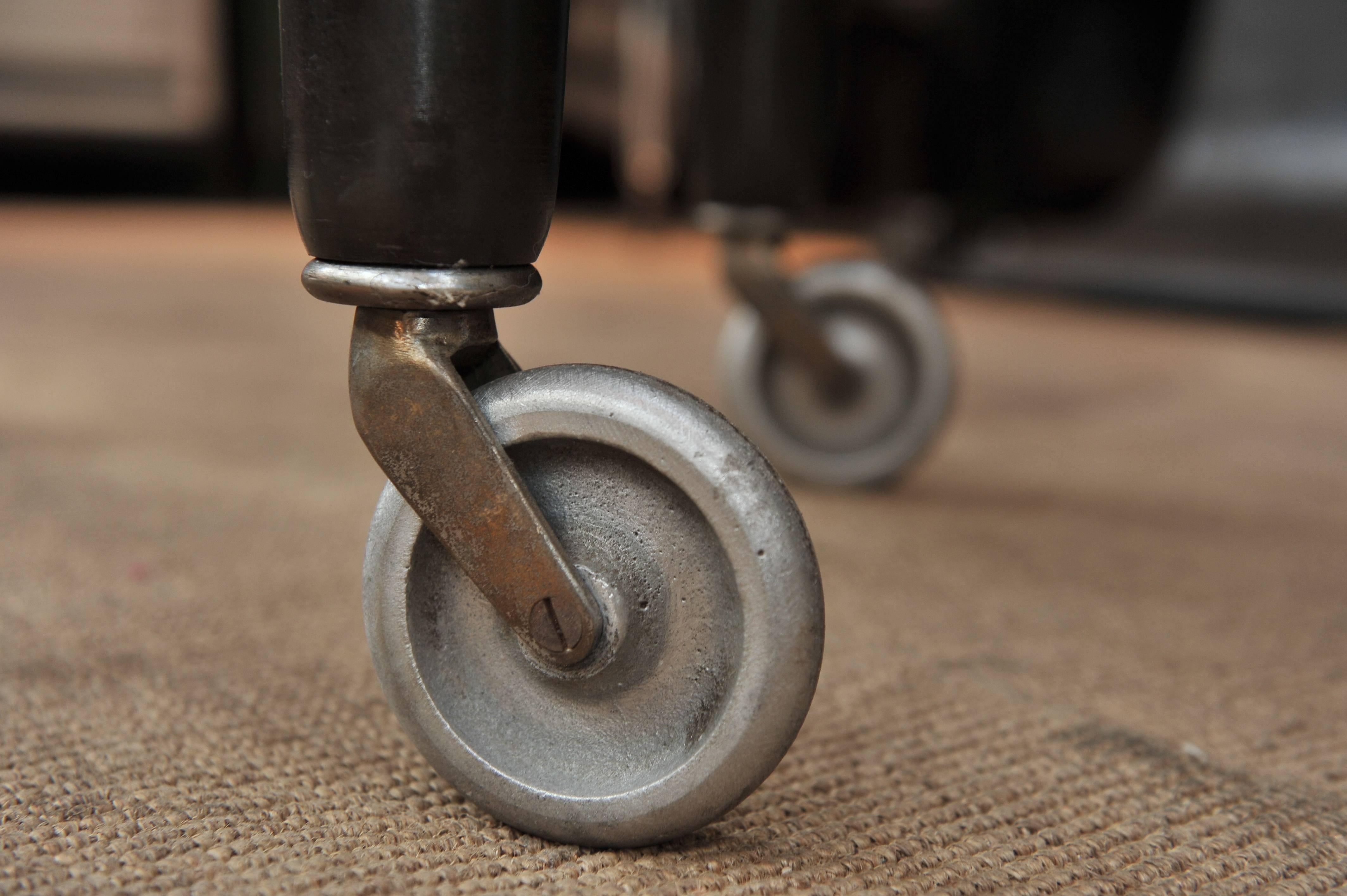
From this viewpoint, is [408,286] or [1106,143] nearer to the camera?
[408,286]

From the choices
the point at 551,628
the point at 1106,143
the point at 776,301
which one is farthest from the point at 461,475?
the point at 1106,143

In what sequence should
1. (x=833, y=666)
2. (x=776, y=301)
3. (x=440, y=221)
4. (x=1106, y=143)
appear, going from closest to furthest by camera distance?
1. (x=440, y=221)
2. (x=833, y=666)
3. (x=776, y=301)
4. (x=1106, y=143)

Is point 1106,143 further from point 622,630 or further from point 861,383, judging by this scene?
point 622,630

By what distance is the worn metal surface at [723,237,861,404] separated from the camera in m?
1.19

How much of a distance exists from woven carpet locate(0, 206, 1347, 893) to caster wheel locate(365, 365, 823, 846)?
0.03 meters

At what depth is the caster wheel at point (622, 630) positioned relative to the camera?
0.48 m

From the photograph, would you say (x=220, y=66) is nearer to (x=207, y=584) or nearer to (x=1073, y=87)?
(x=1073, y=87)

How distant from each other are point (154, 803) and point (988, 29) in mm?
2672

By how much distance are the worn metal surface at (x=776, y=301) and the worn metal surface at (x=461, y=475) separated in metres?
0.70

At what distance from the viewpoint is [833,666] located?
759 millimetres

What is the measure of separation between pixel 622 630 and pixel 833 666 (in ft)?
0.90

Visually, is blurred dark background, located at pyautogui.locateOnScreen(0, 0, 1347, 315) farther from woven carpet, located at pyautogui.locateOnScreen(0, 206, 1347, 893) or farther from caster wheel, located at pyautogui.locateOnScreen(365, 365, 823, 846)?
caster wheel, located at pyautogui.locateOnScreen(365, 365, 823, 846)

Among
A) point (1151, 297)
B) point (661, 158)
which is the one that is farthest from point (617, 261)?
point (1151, 297)

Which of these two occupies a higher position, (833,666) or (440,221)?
(440,221)
